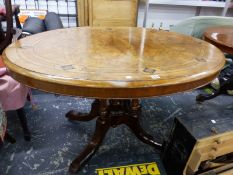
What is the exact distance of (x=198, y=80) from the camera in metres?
0.69

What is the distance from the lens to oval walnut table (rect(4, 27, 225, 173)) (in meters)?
0.63

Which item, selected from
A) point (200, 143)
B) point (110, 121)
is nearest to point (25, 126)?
point (110, 121)

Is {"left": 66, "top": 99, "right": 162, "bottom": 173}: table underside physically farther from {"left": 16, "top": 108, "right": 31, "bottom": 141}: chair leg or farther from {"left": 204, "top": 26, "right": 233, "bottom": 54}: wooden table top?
{"left": 204, "top": 26, "right": 233, "bottom": 54}: wooden table top

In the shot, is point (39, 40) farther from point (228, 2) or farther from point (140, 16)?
point (228, 2)

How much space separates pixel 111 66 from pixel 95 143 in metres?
0.62

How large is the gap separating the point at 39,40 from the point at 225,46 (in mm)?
1069

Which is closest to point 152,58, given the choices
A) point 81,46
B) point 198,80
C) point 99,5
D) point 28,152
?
point 198,80

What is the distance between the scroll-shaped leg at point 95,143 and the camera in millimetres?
1111

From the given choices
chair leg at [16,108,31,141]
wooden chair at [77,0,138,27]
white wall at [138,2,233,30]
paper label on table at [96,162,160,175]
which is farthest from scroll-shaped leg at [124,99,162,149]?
white wall at [138,2,233,30]

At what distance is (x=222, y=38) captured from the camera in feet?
4.47

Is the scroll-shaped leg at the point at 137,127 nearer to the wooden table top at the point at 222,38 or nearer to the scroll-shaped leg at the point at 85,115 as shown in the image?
the scroll-shaped leg at the point at 85,115

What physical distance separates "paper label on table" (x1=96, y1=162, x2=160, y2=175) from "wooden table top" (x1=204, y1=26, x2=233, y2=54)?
2.72 ft

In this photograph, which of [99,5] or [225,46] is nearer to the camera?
[225,46]

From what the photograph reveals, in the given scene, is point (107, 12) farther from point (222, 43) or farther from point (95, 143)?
point (95, 143)
